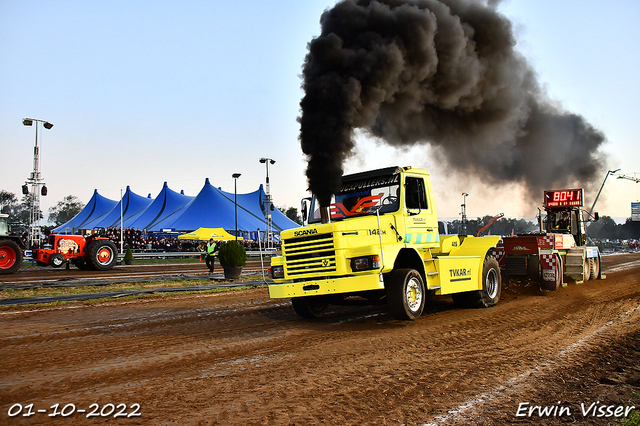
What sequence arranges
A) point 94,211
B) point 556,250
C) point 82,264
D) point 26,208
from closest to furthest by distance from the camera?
point 556,250, point 82,264, point 94,211, point 26,208

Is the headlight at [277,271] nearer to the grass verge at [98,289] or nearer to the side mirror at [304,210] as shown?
the side mirror at [304,210]

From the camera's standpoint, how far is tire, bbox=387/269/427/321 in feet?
25.7

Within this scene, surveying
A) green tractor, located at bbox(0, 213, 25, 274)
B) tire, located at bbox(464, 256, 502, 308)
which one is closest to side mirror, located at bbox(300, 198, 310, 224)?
tire, located at bbox(464, 256, 502, 308)

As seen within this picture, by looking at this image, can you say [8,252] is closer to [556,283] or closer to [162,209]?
[556,283]

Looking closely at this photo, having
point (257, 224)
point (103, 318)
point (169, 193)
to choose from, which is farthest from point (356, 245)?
point (169, 193)

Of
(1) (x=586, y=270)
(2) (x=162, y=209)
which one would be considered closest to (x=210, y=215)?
(2) (x=162, y=209)

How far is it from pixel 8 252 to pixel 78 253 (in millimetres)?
3586

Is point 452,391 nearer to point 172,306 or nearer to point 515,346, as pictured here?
point 515,346

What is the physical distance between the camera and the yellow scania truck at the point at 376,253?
778 centimetres

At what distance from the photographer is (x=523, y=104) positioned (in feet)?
49.1

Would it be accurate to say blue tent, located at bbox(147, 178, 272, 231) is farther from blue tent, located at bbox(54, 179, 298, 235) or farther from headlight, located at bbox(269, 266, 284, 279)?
headlight, located at bbox(269, 266, 284, 279)

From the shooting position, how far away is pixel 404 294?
25.8ft

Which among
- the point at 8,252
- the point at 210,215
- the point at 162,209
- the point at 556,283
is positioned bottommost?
the point at 556,283

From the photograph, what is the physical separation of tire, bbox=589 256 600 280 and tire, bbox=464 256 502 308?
8.22 meters
